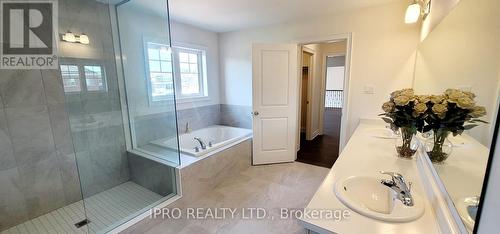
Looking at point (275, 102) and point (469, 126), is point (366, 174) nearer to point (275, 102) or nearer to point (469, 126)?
point (469, 126)

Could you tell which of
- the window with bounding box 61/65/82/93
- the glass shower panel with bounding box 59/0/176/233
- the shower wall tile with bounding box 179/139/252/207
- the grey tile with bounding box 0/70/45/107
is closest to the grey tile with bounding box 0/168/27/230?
the glass shower panel with bounding box 59/0/176/233

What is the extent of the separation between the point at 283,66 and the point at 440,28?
1.83 m

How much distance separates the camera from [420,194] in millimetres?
1007

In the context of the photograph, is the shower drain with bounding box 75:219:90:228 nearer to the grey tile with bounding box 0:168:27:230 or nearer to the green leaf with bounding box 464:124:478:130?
the grey tile with bounding box 0:168:27:230

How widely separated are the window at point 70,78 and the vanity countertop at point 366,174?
2.50 meters

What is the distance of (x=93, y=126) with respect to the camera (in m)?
2.28

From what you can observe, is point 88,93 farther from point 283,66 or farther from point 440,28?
point 440,28

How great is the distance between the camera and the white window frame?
245cm

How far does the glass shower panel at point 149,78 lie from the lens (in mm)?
2357

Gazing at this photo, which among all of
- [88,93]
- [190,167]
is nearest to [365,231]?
[190,167]

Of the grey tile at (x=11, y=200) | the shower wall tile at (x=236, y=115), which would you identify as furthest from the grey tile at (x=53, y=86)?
the shower wall tile at (x=236, y=115)

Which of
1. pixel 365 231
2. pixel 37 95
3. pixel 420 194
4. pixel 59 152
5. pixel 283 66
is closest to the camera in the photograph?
pixel 365 231

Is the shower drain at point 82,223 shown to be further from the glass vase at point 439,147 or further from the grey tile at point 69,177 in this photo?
the glass vase at point 439,147

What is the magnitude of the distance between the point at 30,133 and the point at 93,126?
1.59 feet
